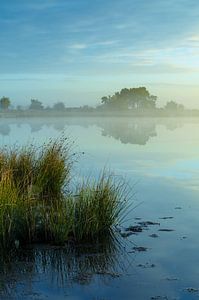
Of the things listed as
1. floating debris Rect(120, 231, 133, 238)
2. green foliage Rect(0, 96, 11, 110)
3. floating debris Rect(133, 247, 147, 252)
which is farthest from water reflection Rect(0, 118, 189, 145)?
green foliage Rect(0, 96, 11, 110)

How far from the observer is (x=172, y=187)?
37.5ft

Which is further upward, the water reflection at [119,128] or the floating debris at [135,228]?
the water reflection at [119,128]

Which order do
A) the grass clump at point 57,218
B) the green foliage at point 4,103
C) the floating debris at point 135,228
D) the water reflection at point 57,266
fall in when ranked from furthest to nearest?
the green foliage at point 4,103 → the floating debris at point 135,228 → the grass clump at point 57,218 → the water reflection at point 57,266

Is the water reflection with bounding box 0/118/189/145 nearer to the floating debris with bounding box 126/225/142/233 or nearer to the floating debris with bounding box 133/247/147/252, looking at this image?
the floating debris with bounding box 126/225/142/233

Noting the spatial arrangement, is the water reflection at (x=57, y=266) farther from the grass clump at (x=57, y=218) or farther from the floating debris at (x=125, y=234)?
the floating debris at (x=125, y=234)

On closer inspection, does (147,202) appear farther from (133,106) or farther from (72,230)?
(133,106)

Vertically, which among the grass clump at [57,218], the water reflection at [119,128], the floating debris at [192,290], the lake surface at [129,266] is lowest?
the floating debris at [192,290]

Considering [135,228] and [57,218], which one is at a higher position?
[57,218]

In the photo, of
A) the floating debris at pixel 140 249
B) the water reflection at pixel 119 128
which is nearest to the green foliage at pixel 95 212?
the floating debris at pixel 140 249

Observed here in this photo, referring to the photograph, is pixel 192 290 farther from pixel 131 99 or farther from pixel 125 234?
pixel 131 99

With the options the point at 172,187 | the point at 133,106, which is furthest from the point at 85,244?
the point at 133,106

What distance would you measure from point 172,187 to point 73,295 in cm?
658

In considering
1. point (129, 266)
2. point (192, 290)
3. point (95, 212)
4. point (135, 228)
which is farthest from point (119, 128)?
point (192, 290)

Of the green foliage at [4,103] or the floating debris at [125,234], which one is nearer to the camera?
the floating debris at [125,234]
